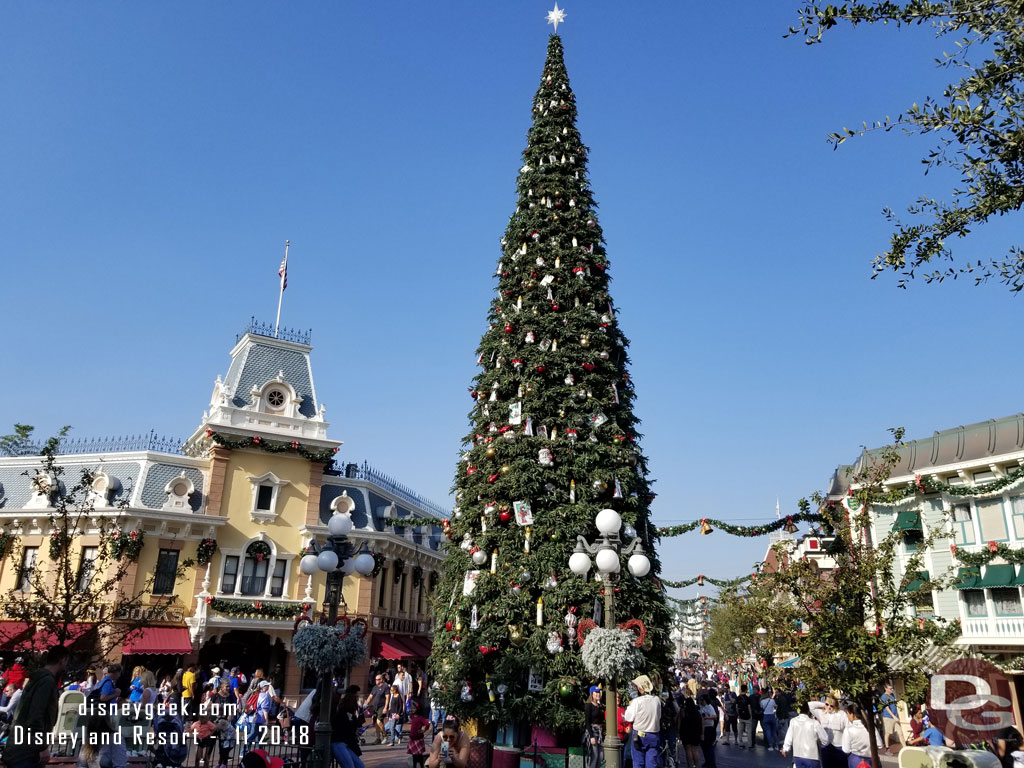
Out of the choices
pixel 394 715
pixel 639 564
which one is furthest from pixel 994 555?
pixel 394 715

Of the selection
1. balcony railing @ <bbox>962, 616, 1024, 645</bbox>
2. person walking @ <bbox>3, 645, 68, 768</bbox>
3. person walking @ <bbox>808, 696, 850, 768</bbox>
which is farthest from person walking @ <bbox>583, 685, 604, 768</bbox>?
balcony railing @ <bbox>962, 616, 1024, 645</bbox>

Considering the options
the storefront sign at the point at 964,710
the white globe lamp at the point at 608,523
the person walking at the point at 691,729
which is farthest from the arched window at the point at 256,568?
the storefront sign at the point at 964,710

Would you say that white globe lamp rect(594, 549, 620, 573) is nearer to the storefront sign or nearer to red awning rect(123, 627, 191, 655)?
the storefront sign

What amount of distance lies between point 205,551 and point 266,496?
3.45 m

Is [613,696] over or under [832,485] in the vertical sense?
under

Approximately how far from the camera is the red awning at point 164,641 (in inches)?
1010

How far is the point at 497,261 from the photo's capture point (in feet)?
60.8

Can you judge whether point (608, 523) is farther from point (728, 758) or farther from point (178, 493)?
point (178, 493)

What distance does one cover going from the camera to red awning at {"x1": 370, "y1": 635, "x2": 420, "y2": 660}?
31.5 metres

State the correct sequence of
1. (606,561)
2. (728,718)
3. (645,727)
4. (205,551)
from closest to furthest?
A: (606,561)
(645,727)
(728,718)
(205,551)

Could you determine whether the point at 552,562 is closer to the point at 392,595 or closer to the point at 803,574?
the point at 803,574

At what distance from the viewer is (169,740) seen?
1052 centimetres

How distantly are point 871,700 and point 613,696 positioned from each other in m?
4.68

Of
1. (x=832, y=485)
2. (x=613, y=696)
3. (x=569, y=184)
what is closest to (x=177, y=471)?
(x=569, y=184)
